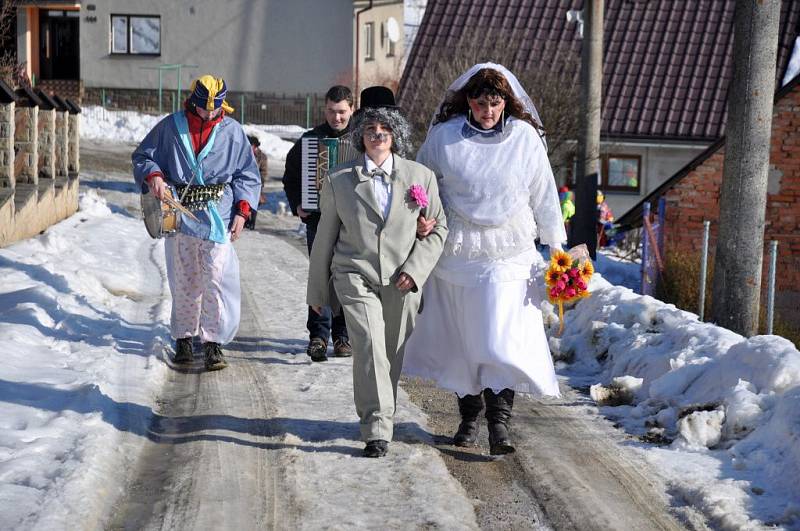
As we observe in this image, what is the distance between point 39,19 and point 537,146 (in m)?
39.8

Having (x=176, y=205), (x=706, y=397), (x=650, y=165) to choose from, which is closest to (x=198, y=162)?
(x=176, y=205)

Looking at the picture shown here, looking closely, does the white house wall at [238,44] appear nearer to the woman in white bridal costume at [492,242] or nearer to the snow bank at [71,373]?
the snow bank at [71,373]

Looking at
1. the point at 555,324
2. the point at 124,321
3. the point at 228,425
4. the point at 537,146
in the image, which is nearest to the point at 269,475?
the point at 228,425

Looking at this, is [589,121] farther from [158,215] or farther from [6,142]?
[158,215]

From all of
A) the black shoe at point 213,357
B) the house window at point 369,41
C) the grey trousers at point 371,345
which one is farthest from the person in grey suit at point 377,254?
the house window at point 369,41

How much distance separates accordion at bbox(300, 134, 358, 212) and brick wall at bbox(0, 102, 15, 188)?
6596 millimetres

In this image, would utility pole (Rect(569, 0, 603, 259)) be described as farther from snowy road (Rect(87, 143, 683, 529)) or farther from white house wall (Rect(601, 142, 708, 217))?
white house wall (Rect(601, 142, 708, 217))

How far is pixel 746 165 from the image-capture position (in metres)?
9.67

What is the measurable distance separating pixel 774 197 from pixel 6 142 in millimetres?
12172

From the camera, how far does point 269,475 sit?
6.14 metres

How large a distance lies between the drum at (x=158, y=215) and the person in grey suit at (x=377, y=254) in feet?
6.89

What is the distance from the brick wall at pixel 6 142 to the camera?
565 inches

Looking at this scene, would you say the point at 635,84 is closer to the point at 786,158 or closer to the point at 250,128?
the point at 786,158

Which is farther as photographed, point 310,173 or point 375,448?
point 310,173
